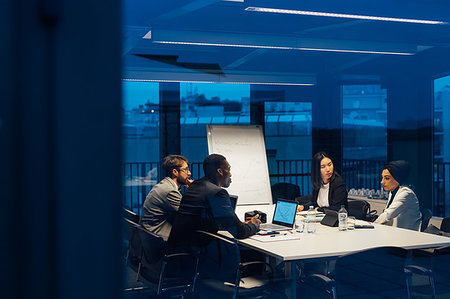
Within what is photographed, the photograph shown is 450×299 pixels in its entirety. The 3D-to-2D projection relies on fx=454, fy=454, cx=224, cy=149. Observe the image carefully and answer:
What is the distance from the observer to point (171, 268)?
10.5 feet

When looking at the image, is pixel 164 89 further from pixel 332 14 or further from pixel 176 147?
pixel 332 14

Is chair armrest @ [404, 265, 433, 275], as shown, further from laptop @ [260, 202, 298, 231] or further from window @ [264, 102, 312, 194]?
window @ [264, 102, 312, 194]

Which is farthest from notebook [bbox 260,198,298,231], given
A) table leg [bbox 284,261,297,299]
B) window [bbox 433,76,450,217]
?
window [bbox 433,76,450,217]

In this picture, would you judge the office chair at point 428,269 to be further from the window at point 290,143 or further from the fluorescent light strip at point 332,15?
the fluorescent light strip at point 332,15

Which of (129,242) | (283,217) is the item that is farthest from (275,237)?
(129,242)

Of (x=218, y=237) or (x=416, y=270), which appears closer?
(x=218, y=237)

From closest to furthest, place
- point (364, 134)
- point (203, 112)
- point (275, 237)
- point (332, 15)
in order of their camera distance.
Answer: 1. point (275, 237)
2. point (203, 112)
3. point (332, 15)
4. point (364, 134)

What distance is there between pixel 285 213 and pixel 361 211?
1.26 meters

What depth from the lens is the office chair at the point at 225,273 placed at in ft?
10.3

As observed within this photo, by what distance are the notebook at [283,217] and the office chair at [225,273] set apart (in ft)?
1.18

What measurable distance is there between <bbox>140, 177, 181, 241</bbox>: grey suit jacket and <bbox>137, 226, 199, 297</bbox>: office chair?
111mm

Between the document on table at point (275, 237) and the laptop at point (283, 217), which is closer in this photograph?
the document on table at point (275, 237)

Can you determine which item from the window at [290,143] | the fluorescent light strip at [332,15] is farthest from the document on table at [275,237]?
the fluorescent light strip at [332,15]

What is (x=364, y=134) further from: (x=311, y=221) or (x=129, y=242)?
(x=129, y=242)
